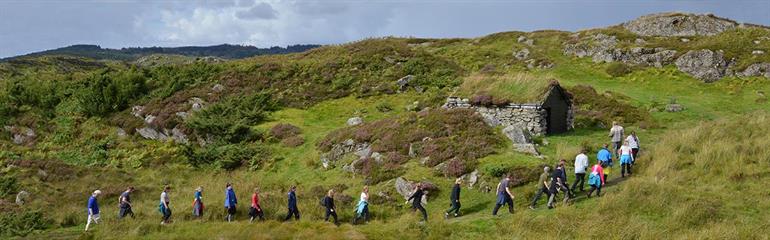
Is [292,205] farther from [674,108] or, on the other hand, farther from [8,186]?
[674,108]

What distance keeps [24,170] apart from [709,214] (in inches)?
1361

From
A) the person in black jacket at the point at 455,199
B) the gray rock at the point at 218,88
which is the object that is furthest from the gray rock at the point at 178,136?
the person in black jacket at the point at 455,199

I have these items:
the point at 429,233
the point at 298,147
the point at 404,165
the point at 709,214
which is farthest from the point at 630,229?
the point at 298,147

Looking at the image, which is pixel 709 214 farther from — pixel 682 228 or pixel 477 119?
pixel 477 119

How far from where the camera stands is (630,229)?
16.5 meters

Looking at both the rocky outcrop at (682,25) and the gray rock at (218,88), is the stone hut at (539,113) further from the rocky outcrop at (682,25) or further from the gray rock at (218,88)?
the rocky outcrop at (682,25)

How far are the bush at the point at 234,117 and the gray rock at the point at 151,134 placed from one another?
2515 mm

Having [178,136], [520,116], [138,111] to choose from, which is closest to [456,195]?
[520,116]

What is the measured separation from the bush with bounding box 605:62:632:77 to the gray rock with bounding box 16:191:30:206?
152 ft

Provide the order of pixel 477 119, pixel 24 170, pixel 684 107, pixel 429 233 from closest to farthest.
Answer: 1. pixel 429 233
2. pixel 477 119
3. pixel 24 170
4. pixel 684 107

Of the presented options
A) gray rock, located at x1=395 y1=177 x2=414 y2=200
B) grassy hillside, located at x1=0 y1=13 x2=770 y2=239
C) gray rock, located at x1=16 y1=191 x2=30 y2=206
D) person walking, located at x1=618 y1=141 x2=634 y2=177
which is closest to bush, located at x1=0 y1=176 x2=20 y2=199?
grassy hillside, located at x1=0 y1=13 x2=770 y2=239

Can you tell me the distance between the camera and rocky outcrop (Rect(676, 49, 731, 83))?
47.7m

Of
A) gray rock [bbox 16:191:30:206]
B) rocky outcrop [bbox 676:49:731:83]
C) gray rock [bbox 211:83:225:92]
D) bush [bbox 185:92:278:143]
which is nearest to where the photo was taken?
gray rock [bbox 16:191:30:206]

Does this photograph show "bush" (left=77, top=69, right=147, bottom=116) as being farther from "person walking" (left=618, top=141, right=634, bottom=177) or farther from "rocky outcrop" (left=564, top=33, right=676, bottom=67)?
"rocky outcrop" (left=564, top=33, right=676, bottom=67)
